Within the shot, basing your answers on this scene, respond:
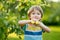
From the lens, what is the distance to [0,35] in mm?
3998

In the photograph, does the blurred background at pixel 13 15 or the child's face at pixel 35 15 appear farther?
the blurred background at pixel 13 15

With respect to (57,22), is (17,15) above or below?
above

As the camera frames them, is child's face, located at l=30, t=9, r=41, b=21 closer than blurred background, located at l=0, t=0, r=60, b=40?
Yes

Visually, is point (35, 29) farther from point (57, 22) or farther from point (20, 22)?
point (57, 22)

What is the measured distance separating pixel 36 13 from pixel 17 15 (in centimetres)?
53

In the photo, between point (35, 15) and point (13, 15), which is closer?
point (35, 15)

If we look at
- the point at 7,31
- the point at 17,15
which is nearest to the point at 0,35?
the point at 7,31

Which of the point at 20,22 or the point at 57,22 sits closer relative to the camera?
the point at 20,22

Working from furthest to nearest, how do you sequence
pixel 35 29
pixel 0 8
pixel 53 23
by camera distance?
pixel 53 23
pixel 0 8
pixel 35 29

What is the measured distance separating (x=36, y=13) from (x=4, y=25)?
1.46 ft

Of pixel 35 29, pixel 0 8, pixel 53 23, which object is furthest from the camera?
pixel 53 23

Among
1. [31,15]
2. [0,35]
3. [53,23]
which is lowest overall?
[53,23]

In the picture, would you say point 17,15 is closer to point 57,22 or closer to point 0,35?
point 0,35

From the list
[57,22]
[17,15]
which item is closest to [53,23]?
[57,22]
